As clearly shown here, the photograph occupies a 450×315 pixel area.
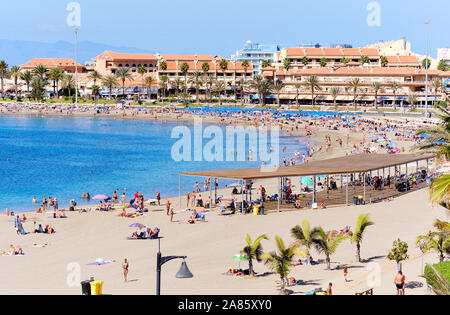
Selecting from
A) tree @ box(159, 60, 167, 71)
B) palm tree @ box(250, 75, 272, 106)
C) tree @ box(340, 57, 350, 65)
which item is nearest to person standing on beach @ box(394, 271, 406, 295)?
palm tree @ box(250, 75, 272, 106)

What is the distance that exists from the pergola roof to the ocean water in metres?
9.54

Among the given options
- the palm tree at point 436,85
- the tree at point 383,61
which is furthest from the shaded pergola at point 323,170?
the tree at point 383,61

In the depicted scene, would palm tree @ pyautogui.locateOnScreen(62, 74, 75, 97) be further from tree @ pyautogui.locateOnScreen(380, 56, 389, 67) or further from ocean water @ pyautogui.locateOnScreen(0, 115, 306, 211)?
tree @ pyautogui.locateOnScreen(380, 56, 389, 67)

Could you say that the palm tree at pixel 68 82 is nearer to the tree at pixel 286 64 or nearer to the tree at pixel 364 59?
the tree at pixel 286 64

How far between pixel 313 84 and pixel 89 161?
5376 cm

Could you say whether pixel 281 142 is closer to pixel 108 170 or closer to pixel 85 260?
pixel 108 170

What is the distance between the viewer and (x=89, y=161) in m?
55.1

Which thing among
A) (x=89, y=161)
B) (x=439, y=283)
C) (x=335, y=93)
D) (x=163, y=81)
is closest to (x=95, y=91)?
(x=163, y=81)

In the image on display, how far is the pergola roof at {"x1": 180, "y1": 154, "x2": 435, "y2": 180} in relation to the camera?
27141 mm

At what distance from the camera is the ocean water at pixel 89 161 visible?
3931cm

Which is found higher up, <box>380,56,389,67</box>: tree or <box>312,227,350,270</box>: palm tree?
<box>380,56,389,67</box>: tree

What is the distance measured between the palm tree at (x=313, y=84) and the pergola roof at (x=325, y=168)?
215 feet

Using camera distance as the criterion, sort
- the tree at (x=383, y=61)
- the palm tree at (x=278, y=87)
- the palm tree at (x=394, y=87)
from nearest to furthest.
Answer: the palm tree at (x=394, y=87)
the palm tree at (x=278, y=87)
the tree at (x=383, y=61)

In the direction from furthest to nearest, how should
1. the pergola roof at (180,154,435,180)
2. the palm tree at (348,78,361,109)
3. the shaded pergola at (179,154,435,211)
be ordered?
the palm tree at (348,78,361,109), the pergola roof at (180,154,435,180), the shaded pergola at (179,154,435,211)
